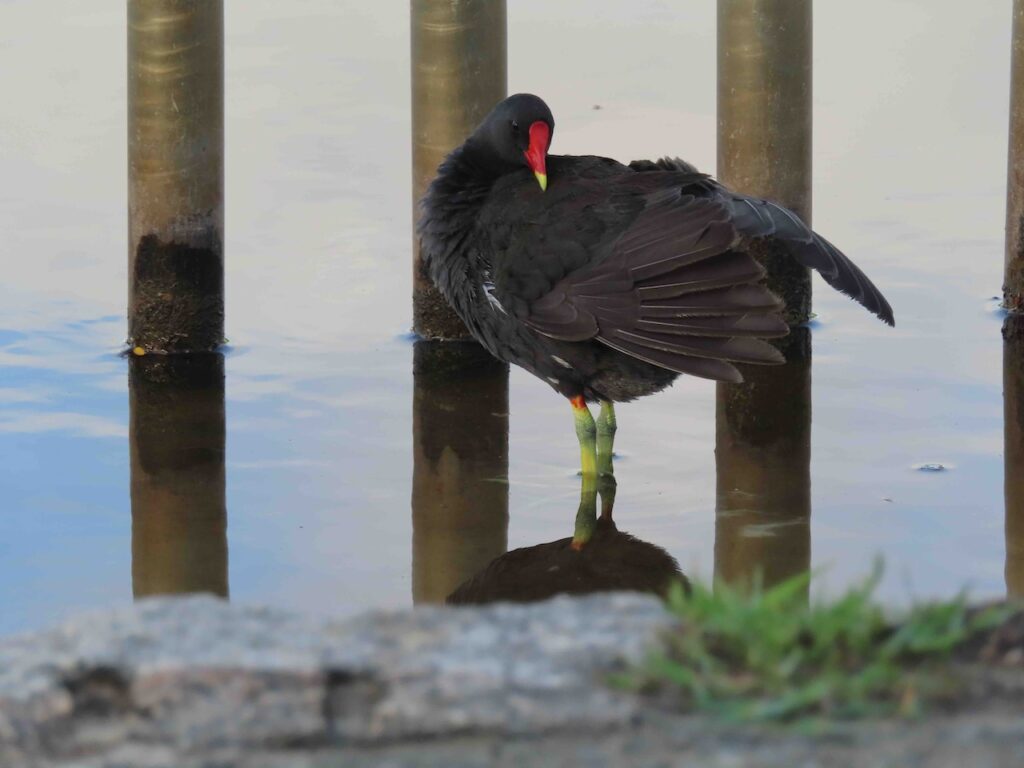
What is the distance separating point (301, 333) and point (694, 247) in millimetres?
3216

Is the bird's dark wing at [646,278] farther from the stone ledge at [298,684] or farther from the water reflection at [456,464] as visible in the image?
the stone ledge at [298,684]

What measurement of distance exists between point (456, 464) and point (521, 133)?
1.37 m

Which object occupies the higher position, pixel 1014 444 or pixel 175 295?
pixel 175 295

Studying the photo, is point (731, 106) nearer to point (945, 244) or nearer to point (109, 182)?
point (945, 244)

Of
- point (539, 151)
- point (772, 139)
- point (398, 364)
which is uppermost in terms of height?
point (772, 139)

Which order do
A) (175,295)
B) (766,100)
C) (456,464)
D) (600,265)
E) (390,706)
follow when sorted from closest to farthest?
(390,706), (600,265), (456,464), (175,295), (766,100)

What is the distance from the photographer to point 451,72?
8.50 meters

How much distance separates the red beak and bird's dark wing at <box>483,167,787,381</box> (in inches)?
6.0

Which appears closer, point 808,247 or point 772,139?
point 808,247

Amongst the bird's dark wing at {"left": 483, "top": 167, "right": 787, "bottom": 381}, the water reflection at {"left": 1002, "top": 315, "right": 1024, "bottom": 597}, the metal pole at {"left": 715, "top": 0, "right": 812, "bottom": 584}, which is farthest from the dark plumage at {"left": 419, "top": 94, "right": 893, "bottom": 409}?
the metal pole at {"left": 715, "top": 0, "right": 812, "bottom": 584}

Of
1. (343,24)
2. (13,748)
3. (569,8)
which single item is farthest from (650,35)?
(13,748)

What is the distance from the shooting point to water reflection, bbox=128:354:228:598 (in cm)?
607

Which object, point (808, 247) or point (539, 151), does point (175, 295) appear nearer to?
point (539, 151)

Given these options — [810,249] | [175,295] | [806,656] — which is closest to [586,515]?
[810,249]
